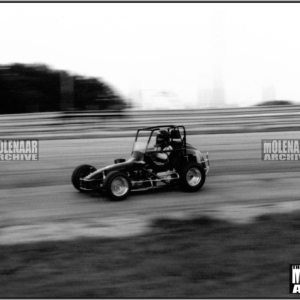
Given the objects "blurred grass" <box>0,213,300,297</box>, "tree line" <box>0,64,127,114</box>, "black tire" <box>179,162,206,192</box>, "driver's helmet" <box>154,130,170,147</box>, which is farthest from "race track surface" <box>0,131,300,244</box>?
"tree line" <box>0,64,127,114</box>

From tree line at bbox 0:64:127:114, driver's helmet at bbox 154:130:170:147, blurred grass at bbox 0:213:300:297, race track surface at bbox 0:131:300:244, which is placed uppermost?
tree line at bbox 0:64:127:114

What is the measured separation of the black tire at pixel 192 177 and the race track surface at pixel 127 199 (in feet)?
0.49

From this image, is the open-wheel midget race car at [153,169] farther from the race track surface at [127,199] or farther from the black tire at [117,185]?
the race track surface at [127,199]

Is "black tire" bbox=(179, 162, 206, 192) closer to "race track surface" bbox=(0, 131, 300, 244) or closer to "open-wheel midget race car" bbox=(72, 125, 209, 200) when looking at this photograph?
"open-wheel midget race car" bbox=(72, 125, 209, 200)

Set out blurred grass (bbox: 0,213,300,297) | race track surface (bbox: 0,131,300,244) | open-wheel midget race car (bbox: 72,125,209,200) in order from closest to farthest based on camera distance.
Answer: blurred grass (bbox: 0,213,300,297) < race track surface (bbox: 0,131,300,244) < open-wheel midget race car (bbox: 72,125,209,200)

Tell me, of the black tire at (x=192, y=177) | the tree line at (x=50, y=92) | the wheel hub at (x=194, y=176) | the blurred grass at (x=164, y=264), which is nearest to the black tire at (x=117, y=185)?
the black tire at (x=192, y=177)

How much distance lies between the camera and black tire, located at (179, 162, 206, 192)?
351 inches

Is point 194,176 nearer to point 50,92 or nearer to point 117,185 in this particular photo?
point 117,185

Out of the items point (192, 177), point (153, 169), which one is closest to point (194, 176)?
point (192, 177)

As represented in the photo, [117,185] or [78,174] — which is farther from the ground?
[78,174]

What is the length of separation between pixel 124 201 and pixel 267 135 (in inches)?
261

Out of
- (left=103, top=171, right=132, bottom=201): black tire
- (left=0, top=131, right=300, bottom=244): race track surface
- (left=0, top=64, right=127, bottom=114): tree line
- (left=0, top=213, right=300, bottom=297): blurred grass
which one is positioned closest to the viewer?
(left=0, top=213, right=300, bottom=297): blurred grass

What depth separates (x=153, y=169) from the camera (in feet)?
29.5

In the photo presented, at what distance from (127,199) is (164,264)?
138 inches
